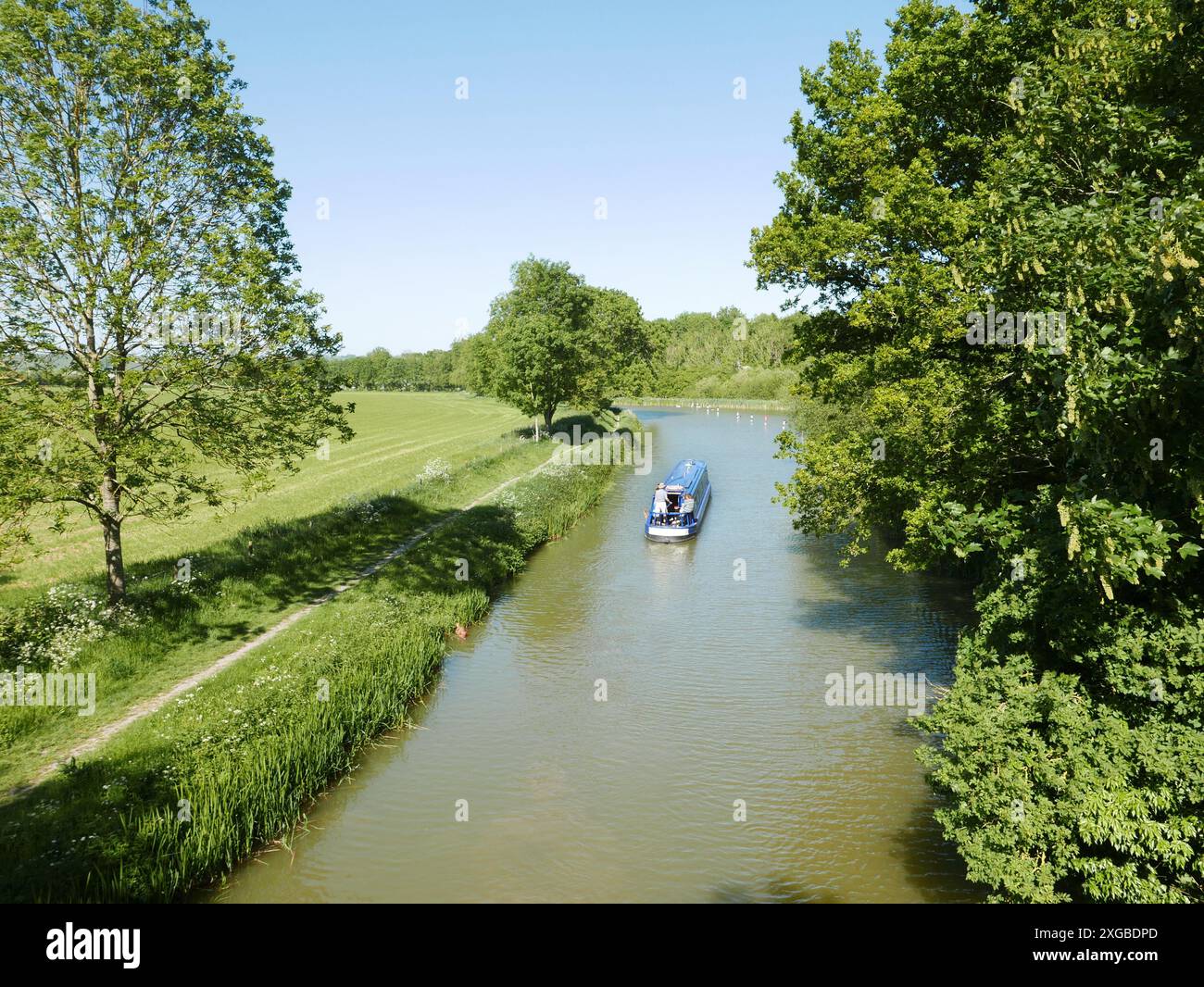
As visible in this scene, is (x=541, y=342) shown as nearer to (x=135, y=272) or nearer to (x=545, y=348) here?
(x=545, y=348)

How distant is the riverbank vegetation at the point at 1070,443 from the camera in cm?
903

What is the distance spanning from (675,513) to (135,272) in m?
25.6

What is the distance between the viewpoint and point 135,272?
60.8 feet

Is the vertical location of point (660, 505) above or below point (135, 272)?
below

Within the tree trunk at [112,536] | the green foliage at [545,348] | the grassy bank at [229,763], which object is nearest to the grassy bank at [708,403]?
the green foliage at [545,348]

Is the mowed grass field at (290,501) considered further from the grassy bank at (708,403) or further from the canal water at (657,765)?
the grassy bank at (708,403)

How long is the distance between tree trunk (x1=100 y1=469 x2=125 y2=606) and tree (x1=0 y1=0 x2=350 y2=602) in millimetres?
47

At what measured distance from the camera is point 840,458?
59.4 ft

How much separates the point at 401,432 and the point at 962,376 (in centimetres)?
7220

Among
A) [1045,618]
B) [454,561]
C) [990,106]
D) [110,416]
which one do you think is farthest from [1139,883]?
[454,561]

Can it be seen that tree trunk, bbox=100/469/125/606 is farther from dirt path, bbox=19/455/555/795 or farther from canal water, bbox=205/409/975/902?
canal water, bbox=205/409/975/902

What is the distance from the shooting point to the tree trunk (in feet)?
60.4

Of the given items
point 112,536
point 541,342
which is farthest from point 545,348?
point 112,536

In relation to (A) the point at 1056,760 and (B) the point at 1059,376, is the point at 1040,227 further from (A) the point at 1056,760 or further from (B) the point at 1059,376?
(A) the point at 1056,760
